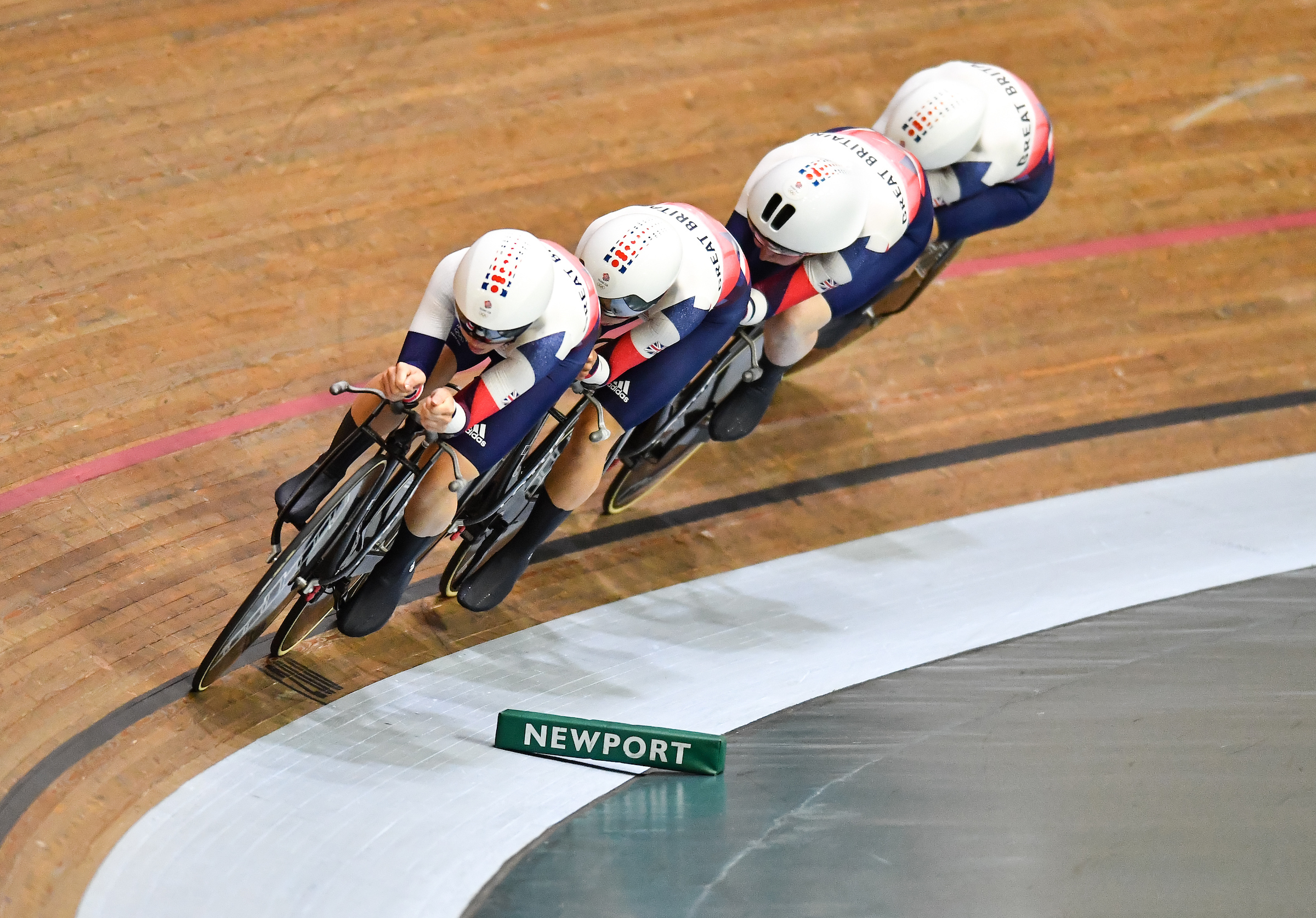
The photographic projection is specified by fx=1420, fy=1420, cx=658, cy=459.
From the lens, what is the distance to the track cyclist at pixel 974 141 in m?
4.33

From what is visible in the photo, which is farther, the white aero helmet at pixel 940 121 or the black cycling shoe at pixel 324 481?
the white aero helmet at pixel 940 121

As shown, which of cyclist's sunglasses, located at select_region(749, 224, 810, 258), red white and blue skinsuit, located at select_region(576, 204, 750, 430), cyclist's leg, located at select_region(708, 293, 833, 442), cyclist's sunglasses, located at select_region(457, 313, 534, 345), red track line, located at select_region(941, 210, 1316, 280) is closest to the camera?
cyclist's sunglasses, located at select_region(457, 313, 534, 345)

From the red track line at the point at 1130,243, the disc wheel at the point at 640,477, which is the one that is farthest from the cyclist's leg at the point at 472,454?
the red track line at the point at 1130,243

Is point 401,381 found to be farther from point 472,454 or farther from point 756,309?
point 756,309

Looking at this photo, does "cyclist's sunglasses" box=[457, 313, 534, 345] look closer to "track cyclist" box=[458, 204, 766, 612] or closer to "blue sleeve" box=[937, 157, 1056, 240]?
"track cyclist" box=[458, 204, 766, 612]

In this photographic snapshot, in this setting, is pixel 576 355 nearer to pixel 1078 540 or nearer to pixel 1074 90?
pixel 1078 540

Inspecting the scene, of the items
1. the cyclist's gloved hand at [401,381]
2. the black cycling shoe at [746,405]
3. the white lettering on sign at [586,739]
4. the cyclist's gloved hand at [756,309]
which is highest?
the cyclist's gloved hand at [401,381]

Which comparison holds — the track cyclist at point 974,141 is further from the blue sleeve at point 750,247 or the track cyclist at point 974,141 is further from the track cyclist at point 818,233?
the blue sleeve at point 750,247

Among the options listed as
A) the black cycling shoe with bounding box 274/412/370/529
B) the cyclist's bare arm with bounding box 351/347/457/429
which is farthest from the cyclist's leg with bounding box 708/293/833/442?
the black cycling shoe with bounding box 274/412/370/529

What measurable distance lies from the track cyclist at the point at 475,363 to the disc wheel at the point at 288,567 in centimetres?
13

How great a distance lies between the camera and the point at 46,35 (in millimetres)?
5723

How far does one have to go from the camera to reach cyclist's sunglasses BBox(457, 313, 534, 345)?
10.8ft

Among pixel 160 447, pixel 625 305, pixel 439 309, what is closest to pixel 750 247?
pixel 625 305

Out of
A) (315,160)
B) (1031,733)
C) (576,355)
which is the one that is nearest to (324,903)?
(576,355)
